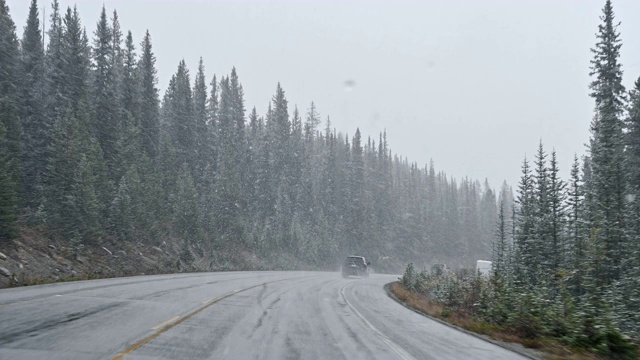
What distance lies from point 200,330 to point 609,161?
98.1 feet

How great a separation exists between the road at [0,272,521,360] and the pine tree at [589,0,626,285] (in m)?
17.4

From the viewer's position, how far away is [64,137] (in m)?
33.5

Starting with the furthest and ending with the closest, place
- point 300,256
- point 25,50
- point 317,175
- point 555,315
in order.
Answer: point 317,175, point 300,256, point 25,50, point 555,315

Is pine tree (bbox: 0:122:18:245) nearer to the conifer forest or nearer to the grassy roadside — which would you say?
the conifer forest

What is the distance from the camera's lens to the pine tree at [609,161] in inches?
1123

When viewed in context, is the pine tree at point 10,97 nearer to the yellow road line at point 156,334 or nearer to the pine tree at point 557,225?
the yellow road line at point 156,334

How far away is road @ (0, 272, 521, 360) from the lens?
808 cm

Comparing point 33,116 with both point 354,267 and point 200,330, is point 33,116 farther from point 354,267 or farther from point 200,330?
point 200,330

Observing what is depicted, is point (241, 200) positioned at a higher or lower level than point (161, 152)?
lower

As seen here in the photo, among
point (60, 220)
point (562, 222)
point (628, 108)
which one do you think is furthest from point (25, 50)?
point (628, 108)

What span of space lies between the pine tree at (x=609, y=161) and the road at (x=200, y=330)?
17424mm

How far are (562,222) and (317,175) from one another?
6990 cm

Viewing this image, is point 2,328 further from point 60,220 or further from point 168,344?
point 60,220

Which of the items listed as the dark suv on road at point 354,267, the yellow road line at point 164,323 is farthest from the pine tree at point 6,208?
the dark suv on road at point 354,267
